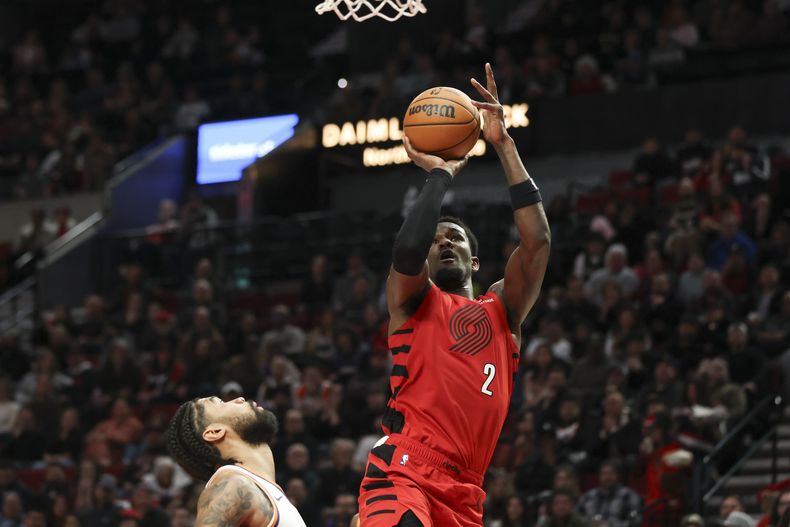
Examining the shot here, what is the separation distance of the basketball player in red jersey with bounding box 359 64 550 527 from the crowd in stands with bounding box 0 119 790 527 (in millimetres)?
4788

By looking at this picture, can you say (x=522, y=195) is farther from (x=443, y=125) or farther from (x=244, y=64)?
(x=244, y=64)

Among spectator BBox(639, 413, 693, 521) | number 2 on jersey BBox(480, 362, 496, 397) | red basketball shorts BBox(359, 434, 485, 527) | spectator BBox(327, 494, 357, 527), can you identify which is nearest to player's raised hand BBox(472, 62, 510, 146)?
number 2 on jersey BBox(480, 362, 496, 397)

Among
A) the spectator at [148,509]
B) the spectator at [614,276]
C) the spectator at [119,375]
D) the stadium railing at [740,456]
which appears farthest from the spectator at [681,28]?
the spectator at [148,509]

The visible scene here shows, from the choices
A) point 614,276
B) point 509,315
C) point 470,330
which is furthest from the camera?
point 614,276

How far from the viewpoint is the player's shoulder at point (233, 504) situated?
18.7 ft

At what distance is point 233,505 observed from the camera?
18.7 feet

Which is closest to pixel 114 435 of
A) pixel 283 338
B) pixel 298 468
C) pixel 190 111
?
pixel 283 338

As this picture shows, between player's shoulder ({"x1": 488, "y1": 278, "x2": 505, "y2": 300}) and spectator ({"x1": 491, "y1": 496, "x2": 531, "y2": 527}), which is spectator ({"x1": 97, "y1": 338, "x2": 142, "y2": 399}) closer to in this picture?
spectator ({"x1": 491, "y1": 496, "x2": 531, "y2": 527})

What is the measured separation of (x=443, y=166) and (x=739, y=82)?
14284 mm

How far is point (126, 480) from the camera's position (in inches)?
642

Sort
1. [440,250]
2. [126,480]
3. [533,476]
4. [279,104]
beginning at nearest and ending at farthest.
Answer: [440,250]
[533,476]
[126,480]
[279,104]

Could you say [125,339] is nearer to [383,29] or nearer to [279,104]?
[279,104]

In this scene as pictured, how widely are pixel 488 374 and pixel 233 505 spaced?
1.32 metres

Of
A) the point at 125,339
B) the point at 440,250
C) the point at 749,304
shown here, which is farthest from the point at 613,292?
the point at 440,250
